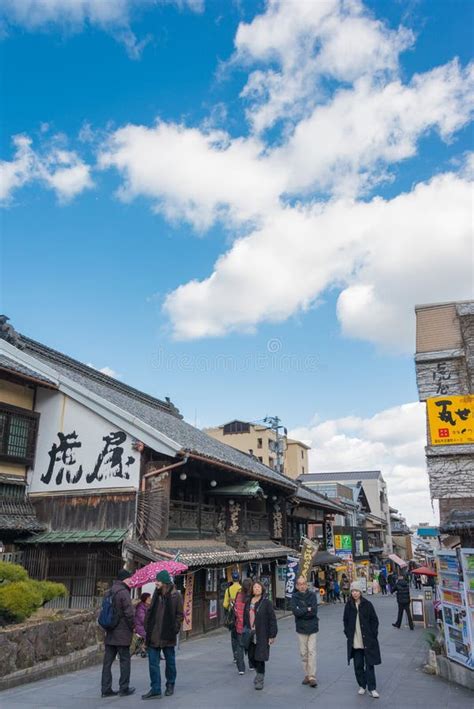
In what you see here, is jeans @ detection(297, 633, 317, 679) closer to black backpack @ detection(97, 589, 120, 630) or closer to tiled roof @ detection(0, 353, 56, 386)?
black backpack @ detection(97, 589, 120, 630)

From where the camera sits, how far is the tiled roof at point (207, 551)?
48.1 ft

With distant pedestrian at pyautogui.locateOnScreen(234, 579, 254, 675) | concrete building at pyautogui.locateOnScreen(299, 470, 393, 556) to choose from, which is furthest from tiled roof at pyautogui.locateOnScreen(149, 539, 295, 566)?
concrete building at pyautogui.locateOnScreen(299, 470, 393, 556)

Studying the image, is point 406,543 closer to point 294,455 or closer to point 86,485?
point 294,455

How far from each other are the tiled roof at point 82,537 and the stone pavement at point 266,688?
2.90m

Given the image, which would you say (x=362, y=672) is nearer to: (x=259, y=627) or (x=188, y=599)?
(x=259, y=627)

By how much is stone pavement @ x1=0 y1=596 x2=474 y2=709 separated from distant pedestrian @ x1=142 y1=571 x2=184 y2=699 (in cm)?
28

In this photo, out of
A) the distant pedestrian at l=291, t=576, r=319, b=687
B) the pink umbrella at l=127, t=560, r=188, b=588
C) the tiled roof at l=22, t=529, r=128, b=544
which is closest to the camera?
the distant pedestrian at l=291, t=576, r=319, b=687

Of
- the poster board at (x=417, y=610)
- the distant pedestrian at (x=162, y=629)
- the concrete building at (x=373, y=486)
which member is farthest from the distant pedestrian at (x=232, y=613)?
the concrete building at (x=373, y=486)

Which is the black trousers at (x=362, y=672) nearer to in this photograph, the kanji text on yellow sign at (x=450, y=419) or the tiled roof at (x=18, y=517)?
the kanji text on yellow sign at (x=450, y=419)

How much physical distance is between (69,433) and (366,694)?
10.4 m

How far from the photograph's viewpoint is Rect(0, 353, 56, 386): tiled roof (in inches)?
575

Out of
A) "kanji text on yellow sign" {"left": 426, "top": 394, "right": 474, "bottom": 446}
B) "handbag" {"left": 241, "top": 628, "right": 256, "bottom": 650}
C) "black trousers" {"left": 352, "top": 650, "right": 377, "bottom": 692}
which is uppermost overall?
"kanji text on yellow sign" {"left": 426, "top": 394, "right": 474, "bottom": 446}

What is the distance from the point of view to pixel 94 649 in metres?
11.8

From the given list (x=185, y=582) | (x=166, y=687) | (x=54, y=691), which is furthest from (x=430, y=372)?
(x=185, y=582)
